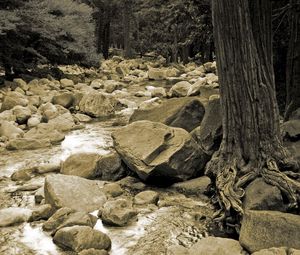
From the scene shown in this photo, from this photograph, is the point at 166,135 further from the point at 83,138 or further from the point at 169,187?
the point at 83,138

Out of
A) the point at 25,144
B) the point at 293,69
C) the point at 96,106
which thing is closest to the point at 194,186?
the point at 293,69

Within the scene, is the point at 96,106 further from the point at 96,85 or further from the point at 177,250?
the point at 177,250

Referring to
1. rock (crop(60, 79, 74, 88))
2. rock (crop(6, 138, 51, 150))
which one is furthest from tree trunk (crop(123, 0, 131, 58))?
rock (crop(6, 138, 51, 150))

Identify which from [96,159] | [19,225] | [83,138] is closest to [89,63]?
[83,138]

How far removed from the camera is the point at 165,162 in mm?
6008

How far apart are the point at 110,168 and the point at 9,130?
3.37 m

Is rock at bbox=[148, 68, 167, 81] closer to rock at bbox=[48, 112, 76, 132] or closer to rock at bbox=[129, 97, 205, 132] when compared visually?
rock at bbox=[48, 112, 76, 132]

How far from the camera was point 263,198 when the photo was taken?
464cm

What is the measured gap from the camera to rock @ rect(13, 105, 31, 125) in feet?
34.4

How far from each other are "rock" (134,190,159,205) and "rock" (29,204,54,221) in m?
1.04

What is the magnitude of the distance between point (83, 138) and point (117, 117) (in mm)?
2339

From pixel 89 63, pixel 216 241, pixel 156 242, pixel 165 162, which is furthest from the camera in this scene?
pixel 89 63

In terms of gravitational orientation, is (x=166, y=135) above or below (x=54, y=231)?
above

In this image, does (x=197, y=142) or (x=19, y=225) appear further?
(x=197, y=142)
